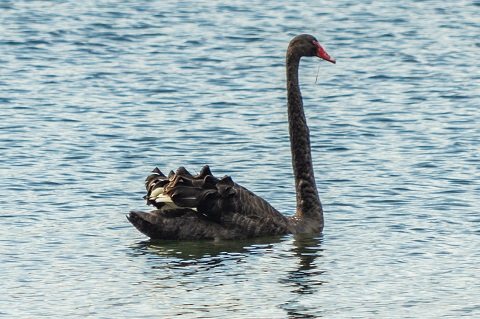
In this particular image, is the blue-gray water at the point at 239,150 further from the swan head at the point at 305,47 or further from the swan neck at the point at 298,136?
the swan head at the point at 305,47

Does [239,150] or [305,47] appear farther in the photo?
[239,150]

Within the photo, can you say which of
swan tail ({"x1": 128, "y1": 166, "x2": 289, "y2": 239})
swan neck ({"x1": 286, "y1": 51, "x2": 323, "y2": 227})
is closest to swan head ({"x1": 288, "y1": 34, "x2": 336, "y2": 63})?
swan neck ({"x1": 286, "y1": 51, "x2": 323, "y2": 227})

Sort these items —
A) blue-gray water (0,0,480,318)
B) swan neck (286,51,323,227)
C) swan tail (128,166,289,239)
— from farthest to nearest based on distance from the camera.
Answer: swan neck (286,51,323,227) < swan tail (128,166,289,239) < blue-gray water (0,0,480,318)

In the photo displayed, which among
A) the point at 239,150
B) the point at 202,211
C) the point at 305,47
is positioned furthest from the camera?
the point at 239,150

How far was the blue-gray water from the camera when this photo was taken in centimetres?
898

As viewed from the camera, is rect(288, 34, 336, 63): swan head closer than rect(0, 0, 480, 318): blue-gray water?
No

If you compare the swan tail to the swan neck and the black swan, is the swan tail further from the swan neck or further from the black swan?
the swan neck

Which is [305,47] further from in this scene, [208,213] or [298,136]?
[208,213]

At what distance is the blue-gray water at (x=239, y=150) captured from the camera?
8977 millimetres

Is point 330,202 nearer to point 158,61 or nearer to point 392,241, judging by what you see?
point 392,241

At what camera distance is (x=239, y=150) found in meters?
14.0

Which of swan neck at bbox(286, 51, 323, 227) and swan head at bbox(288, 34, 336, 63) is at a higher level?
swan head at bbox(288, 34, 336, 63)

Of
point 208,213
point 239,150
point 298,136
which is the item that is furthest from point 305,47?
point 239,150

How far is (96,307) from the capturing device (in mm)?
8453
